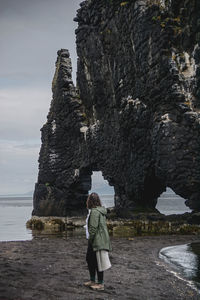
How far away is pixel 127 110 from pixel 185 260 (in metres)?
24.5

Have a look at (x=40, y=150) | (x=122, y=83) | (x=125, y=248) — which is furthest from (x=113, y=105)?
(x=125, y=248)

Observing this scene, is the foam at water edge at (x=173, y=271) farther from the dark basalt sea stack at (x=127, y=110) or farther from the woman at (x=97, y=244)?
the dark basalt sea stack at (x=127, y=110)

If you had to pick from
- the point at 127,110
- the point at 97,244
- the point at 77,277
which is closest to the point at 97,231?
the point at 97,244

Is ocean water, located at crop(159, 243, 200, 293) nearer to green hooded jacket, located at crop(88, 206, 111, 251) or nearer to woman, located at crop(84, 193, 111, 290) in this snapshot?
woman, located at crop(84, 193, 111, 290)

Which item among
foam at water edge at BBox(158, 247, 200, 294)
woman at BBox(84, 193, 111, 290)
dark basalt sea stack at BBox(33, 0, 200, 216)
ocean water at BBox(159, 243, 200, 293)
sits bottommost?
foam at water edge at BBox(158, 247, 200, 294)

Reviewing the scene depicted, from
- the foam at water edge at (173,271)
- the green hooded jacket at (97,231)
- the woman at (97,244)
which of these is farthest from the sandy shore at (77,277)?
the green hooded jacket at (97,231)

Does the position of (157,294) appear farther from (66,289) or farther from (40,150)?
(40,150)

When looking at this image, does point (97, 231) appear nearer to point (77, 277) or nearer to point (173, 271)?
point (77, 277)

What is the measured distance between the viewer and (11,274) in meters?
12.4

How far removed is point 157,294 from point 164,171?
23963 millimetres

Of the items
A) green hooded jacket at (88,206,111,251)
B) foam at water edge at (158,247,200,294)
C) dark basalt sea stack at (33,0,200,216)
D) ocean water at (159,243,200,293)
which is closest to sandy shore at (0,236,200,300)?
foam at water edge at (158,247,200,294)

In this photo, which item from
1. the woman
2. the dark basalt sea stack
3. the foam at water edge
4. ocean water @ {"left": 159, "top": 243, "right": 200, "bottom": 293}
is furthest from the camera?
the dark basalt sea stack

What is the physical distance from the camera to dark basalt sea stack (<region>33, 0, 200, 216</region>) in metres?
33.5

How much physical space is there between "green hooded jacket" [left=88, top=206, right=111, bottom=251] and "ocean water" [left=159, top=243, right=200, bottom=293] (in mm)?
3686
